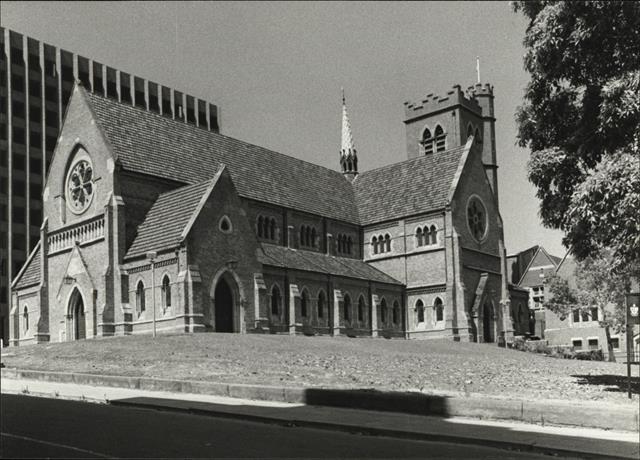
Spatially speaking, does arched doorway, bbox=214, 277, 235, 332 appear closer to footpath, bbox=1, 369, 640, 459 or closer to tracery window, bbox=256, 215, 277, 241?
tracery window, bbox=256, 215, 277, 241

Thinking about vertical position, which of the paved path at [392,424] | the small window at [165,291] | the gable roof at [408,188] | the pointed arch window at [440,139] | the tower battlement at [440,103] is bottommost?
the paved path at [392,424]

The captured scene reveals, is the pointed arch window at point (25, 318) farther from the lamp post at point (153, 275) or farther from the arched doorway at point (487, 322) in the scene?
the arched doorway at point (487, 322)

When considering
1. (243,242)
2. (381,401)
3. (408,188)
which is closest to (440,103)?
(408,188)

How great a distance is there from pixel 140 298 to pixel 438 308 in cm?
2358

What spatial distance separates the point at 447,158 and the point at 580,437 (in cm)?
4990

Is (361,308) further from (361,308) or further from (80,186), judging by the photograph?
(80,186)

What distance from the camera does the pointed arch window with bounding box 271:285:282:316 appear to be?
47406 mm

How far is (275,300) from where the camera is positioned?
47.6m

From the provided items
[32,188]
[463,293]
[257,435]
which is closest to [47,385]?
[257,435]

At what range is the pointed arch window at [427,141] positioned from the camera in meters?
74.4

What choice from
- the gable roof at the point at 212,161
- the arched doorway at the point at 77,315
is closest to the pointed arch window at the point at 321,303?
the gable roof at the point at 212,161

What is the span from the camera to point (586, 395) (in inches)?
843

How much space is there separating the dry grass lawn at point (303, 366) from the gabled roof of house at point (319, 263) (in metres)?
10.6

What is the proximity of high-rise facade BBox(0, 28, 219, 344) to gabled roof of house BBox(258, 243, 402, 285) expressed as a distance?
40.2 m
